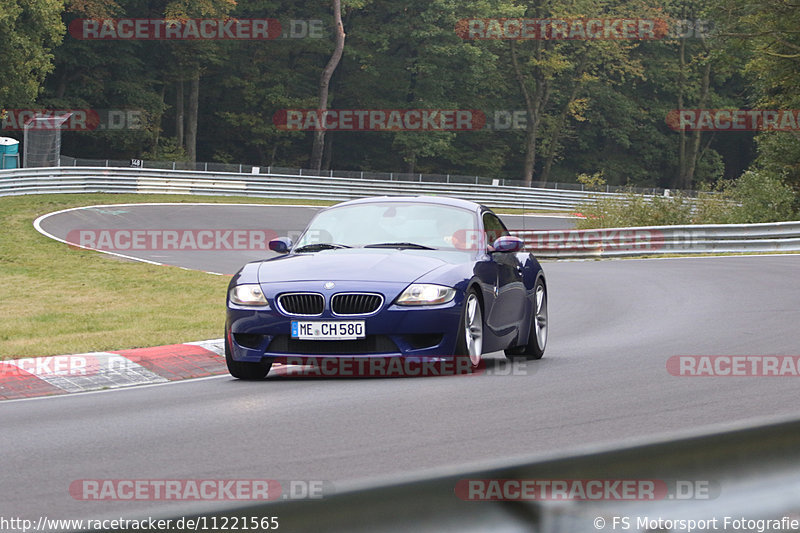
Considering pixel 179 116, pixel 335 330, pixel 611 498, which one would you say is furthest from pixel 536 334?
pixel 179 116

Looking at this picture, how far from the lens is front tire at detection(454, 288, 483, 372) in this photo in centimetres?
890

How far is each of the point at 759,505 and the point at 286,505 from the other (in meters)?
1.18

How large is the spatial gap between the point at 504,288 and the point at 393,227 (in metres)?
1.10

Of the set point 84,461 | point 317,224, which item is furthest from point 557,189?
point 84,461

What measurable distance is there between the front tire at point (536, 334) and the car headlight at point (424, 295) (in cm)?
198

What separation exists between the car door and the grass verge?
311 cm

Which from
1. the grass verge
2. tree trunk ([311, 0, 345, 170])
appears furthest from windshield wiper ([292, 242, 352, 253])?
tree trunk ([311, 0, 345, 170])

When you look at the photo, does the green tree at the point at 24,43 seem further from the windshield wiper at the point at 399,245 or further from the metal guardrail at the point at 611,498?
the metal guardrail at the point at 611,498

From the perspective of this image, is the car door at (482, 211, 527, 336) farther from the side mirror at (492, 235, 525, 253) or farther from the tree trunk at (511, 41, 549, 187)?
the tree trunk at (511, 41, 549, 187)

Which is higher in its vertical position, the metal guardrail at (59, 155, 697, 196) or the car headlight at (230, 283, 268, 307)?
the car headlight at (230, 283, 268, 307)

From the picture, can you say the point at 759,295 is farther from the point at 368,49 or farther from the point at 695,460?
the point at 368,49

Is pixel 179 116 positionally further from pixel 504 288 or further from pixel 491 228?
pixel 504 288

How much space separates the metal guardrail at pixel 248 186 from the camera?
44612mm

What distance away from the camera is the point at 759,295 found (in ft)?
53.5
